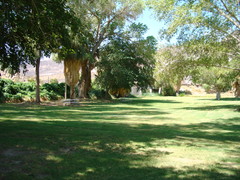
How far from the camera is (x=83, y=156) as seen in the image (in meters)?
5.18

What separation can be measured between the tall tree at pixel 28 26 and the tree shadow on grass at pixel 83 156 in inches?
113

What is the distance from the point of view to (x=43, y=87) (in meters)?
27.0

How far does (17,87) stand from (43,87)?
3938 mm

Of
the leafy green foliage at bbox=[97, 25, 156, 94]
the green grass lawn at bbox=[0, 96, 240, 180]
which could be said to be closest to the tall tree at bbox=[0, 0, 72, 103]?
the green grass lawn at bbox=[0, 96, 240, 180]

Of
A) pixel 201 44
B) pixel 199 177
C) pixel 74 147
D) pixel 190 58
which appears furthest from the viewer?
pixel 190 58

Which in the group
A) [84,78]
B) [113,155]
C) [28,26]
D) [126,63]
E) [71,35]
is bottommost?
[113,155]

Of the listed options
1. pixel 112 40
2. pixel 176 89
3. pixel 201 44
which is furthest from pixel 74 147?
pixel 176 89

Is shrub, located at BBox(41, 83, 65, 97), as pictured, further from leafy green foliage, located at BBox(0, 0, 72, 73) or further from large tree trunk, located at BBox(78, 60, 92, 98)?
leafy green foliage, located at BBox(0, 0, 72, 73)

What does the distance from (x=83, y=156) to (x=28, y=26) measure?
4.88 meters

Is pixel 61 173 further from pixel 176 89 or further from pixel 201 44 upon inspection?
pixel 176 89

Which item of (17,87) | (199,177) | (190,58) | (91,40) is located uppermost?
(91,40)

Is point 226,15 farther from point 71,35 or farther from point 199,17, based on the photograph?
point 71,35

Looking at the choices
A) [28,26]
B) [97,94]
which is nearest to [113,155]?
[28,26]

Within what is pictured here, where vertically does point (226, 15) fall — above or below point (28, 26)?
above
